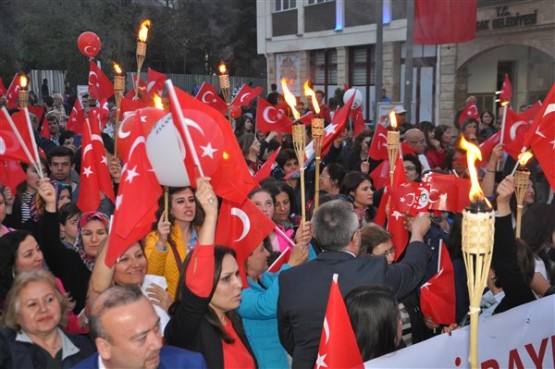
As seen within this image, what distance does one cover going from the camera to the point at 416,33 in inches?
697

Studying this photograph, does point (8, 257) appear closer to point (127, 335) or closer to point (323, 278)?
point (127, 335)

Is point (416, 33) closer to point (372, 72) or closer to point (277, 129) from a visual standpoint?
point (372, 72)

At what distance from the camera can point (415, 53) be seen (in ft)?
69.6

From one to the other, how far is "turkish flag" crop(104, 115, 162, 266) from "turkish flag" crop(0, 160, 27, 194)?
2.12m

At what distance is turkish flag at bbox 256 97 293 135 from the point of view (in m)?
8.93

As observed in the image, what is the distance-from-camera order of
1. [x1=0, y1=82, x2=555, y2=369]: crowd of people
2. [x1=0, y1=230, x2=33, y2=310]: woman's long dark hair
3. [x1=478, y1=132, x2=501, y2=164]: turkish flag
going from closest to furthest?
[x1=0, y1=82, x2=555, y2=369]: crowd of people → [x1=0, y1=230, x2=33, y2=310]: woman's long dark hair → [x1=478, y1=132, x2=501, y2=164]: turkish flag

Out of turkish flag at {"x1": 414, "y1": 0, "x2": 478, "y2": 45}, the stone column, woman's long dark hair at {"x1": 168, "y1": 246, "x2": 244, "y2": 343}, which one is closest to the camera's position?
woman's long dark hair at {"x1": 168, "y1": 246, "x2": 244, "y2": 343}

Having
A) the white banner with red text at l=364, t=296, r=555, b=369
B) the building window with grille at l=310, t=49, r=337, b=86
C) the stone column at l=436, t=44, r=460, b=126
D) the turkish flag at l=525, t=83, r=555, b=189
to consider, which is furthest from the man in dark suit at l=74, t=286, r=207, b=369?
the building window with grille at l=310, t=49, r=337, b=86

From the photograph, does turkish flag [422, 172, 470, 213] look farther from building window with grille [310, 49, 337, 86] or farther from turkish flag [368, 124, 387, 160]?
building window with grille [310, 49, 337, 86]

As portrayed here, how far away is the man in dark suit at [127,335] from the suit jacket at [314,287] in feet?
2.55

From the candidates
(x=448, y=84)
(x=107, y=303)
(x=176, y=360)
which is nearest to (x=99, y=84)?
(x=107, y=303)

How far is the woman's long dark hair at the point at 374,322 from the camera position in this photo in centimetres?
297

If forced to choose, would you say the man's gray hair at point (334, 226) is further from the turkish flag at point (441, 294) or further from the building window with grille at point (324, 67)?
the building window with grille at point (324, 67)

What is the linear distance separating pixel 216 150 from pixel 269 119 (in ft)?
17.2
